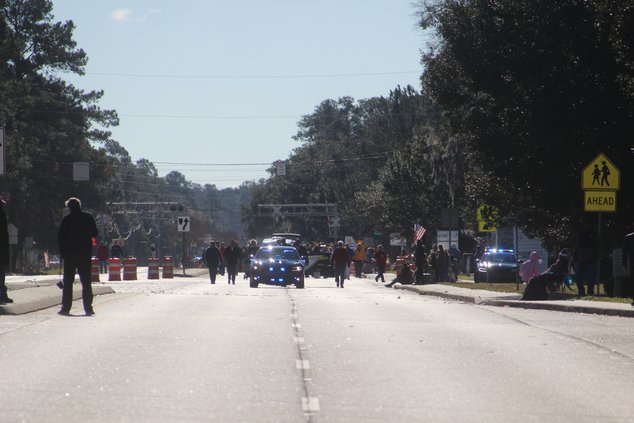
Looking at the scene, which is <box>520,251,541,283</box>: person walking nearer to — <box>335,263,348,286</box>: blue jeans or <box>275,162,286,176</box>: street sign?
<box>335,263,348,286</box>: blue jeans

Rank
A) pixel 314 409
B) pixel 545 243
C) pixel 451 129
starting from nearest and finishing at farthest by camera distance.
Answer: pixel 314 409, pixel 451 129, pixel 545 243

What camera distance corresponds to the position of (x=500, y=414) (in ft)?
34.3

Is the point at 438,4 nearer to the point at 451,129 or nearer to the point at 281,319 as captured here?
the point at 451,129

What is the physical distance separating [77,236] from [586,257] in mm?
15877

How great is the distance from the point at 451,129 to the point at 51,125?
53.2 metres

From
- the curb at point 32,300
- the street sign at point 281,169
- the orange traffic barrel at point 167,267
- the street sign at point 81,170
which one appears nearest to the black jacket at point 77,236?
the curb at point 32,300

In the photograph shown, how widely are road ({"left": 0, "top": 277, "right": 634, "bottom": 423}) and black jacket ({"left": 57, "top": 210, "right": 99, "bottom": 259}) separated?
109 centimetres

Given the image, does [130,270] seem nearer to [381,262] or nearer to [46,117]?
[381,262]

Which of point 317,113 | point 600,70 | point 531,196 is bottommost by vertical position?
point 531,196

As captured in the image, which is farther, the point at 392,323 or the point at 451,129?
the point at 451,129

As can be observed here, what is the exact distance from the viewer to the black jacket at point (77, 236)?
70.4 ft

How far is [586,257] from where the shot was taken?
33.2 metres

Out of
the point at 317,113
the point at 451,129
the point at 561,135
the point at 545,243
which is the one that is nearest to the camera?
the point at 561,135

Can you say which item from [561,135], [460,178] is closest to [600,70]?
[561,135]
